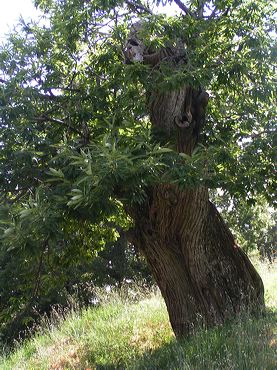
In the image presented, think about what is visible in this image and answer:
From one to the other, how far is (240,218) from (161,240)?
46.1 feet

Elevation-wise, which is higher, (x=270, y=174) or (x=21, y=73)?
(x=21, y=73)

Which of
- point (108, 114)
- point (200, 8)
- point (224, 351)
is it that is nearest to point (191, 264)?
point (224, 351)

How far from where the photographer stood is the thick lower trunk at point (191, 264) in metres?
7.33

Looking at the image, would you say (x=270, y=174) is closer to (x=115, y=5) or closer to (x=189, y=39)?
(x=189, y=39)

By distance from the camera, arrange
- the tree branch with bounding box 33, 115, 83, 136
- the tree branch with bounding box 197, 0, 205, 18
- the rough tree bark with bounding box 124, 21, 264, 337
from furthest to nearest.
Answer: the rough tree bark with bounding box 124, 21, 264, 337
the tree branch with bounding box 33, 115, 83, 136
the tree branch with bounding box 197, 0, 205, 18

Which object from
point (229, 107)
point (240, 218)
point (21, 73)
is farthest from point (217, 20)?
point (240, 218)

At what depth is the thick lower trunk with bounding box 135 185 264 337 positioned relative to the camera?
24.1ft

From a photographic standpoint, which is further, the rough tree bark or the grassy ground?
the rough tree bark

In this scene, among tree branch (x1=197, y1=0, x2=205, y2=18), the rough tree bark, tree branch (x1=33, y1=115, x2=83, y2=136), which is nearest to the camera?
tree branch (x1=197, y1=0, x2=205, y2=18)

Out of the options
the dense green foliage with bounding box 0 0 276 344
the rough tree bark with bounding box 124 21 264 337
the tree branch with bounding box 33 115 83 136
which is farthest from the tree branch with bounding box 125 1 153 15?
the tree branch with bounding box 33 115 83 136

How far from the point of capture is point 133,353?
7.27 metres

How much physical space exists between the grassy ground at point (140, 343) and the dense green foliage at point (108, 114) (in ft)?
5.16

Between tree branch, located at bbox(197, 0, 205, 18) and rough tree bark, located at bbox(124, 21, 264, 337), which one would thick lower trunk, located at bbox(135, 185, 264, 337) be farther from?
tree branch, located at bbox(197, 0, 205, 18)

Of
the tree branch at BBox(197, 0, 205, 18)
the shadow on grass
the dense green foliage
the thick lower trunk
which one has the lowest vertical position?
the shadow on grass
